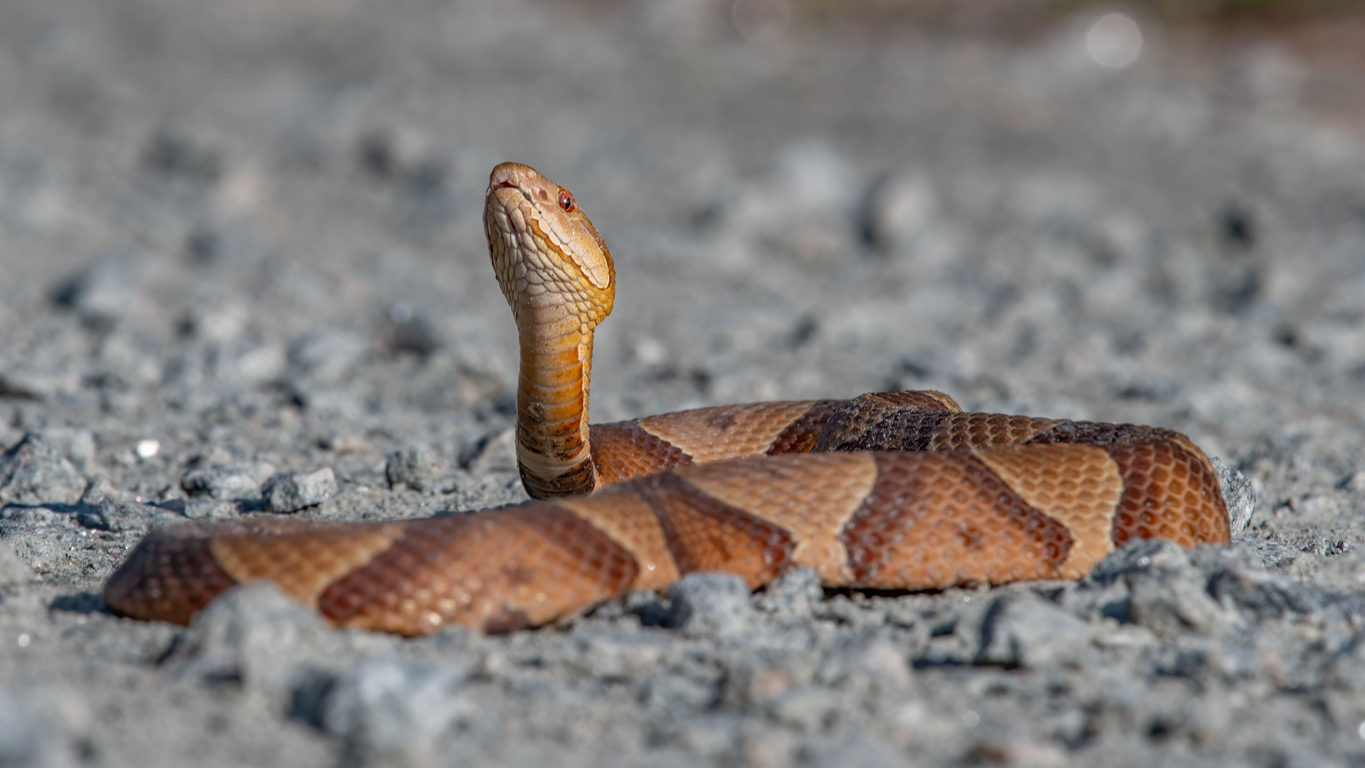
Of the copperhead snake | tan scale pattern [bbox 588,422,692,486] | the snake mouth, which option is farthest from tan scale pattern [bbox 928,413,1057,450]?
Answer: the snake mouth

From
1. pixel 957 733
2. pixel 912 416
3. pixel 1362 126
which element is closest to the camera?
pixel 957 733

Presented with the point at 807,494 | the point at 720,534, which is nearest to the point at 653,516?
the point at 720,534

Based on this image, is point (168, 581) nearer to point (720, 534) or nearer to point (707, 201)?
point (720, 534)

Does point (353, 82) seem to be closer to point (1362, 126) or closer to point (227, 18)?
point (227, 18)

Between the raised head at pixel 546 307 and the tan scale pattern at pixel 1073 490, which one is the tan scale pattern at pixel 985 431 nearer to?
the tan scale pattern at pixel 1073 490

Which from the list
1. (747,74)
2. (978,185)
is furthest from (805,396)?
(747,74)

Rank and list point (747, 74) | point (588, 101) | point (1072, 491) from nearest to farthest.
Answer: point (1072, 491) < point (588, 101) < point (747, 74)

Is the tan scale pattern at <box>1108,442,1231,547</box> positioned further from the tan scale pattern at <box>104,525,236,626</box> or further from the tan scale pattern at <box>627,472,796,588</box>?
the tan scale pattern at <box>104,525,236,626</box>
